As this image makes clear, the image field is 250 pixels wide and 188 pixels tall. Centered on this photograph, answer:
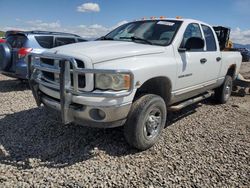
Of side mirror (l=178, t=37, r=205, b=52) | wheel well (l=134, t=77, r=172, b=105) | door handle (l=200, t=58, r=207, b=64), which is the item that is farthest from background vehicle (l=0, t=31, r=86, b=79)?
door handle (l=200, t=58, r=207, b=64)

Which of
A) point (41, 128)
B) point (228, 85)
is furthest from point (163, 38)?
point (228, 85)

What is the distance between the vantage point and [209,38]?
17.2 ft

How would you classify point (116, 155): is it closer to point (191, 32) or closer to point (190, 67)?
point (190, 67)

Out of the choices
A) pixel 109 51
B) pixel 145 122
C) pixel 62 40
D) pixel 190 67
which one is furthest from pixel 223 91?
pixel 62 40

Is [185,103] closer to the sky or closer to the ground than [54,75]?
closer to the ground

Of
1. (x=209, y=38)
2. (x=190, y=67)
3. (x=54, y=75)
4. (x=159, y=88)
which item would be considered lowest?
(x=159, y=88)

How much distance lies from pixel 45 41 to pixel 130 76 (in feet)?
17.8

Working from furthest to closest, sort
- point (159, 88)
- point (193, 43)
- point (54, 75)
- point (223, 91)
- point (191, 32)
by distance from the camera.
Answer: point (223, 91), point (191, 32), point (193, 43), point (159, 88), point (54, 75)

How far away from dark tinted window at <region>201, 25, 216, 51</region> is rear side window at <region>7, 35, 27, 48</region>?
4.93 meters

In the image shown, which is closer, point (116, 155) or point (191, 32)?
point (116, 155)

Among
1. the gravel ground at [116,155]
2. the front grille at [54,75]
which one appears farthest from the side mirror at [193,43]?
the front grille at [54,75]

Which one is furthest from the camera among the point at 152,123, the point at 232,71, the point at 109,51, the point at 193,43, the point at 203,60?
the point at 232,71

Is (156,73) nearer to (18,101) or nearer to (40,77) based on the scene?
(40,77)

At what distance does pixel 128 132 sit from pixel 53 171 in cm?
108
